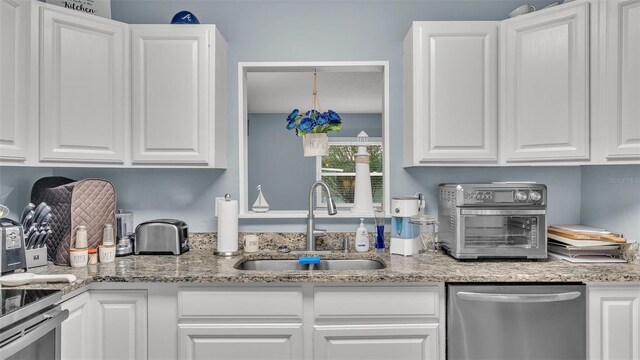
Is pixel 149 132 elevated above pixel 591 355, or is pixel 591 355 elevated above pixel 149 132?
pixel 149 132

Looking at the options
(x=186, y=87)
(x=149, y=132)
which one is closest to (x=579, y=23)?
(x=186, y=87)

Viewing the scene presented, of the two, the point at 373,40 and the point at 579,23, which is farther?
the point at 373,40

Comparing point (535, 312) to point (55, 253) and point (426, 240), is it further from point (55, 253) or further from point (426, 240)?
point (55, 253)

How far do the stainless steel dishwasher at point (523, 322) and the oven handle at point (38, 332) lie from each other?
155 cm

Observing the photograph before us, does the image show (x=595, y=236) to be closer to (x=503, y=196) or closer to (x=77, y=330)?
(x=503, y=196)

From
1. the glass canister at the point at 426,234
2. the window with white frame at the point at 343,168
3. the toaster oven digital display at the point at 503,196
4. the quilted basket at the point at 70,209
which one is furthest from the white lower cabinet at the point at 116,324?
the window with white frame at the point at 343,168

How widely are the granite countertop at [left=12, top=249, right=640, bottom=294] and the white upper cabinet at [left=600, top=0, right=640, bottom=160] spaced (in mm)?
544

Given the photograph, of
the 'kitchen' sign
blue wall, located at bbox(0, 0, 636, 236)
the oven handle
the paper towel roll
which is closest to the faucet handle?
blue wall, located at bbox(0, 0, 636, 236)

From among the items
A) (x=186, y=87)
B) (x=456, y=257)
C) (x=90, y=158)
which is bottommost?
(x=456, y=257)

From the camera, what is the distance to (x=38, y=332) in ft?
4.40

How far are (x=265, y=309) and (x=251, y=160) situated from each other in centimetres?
349

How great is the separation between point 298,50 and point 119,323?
1.69m

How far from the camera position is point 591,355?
1.68 m

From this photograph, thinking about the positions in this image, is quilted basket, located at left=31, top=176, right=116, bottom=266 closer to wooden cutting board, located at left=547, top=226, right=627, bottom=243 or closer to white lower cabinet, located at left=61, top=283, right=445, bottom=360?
white lower cabinet, located at left=61, top=283, right=445, bottom=360
